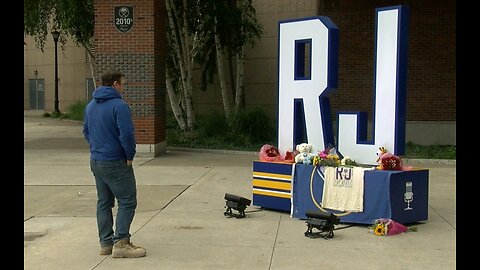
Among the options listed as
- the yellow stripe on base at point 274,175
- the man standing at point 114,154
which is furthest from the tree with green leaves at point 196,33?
the man standing at point 114,154

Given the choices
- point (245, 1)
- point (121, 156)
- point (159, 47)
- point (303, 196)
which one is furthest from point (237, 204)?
point (245, 1)

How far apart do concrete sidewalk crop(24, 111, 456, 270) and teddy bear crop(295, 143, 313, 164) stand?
0.87 metres

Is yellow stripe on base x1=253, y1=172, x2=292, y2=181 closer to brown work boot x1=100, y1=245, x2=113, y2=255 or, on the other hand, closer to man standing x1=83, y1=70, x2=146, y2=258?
man standing x1=83, y1=70, x2=146, y2=258

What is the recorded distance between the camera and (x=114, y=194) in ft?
19.9

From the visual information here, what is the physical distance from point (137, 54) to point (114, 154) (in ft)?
33.5

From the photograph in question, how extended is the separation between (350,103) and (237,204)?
1278 cm

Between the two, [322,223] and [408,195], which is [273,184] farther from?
[408,195]

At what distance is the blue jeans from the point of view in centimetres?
600

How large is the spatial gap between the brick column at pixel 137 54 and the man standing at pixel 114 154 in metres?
9.73

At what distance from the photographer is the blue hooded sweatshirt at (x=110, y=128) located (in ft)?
19.4

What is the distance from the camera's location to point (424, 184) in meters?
7.95

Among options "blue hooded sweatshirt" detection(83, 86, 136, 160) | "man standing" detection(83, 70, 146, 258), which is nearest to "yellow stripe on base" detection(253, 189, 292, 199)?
"man standing" detection(83, 70, 146, 258)

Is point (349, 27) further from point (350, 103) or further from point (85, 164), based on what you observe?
point (85, 164)

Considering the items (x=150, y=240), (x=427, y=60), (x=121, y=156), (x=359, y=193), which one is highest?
(x=427, y=60)
